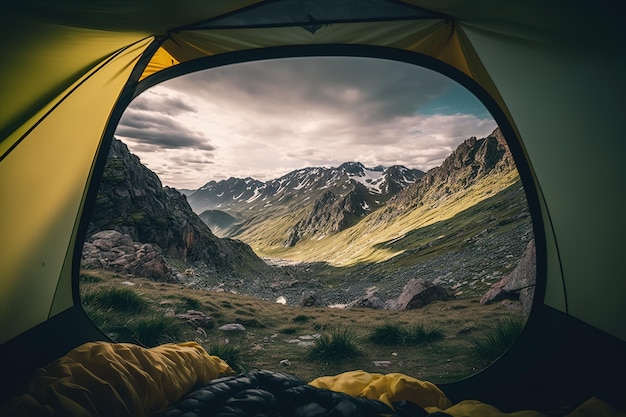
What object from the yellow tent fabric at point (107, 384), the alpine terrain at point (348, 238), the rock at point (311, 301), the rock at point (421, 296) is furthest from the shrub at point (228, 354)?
the rock at point (311, 301)

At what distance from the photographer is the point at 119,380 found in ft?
8.60

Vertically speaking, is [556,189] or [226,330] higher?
[556,189]

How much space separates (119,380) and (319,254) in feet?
425

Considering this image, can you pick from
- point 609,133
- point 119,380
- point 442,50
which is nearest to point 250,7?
point 442,50

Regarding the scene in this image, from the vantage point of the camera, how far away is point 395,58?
434 centimetres

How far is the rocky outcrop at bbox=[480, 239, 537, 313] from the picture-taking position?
10203 millimetres

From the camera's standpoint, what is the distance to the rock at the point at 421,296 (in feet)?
51.3

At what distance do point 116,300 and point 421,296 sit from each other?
1347 centimetres

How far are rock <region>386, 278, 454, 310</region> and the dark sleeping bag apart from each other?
13589mm

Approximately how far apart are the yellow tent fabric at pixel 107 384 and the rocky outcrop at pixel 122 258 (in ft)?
44.9

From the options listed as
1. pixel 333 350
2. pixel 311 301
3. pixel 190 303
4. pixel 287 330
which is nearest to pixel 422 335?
pixel 333 350

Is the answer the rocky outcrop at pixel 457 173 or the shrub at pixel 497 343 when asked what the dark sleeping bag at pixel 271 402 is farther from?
the rocky outcrop at pixel 457 173

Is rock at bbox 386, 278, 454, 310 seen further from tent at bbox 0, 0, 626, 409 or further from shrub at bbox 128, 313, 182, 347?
tent at bbox 0, 0, 626, 409

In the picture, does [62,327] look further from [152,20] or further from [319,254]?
[319,254]
